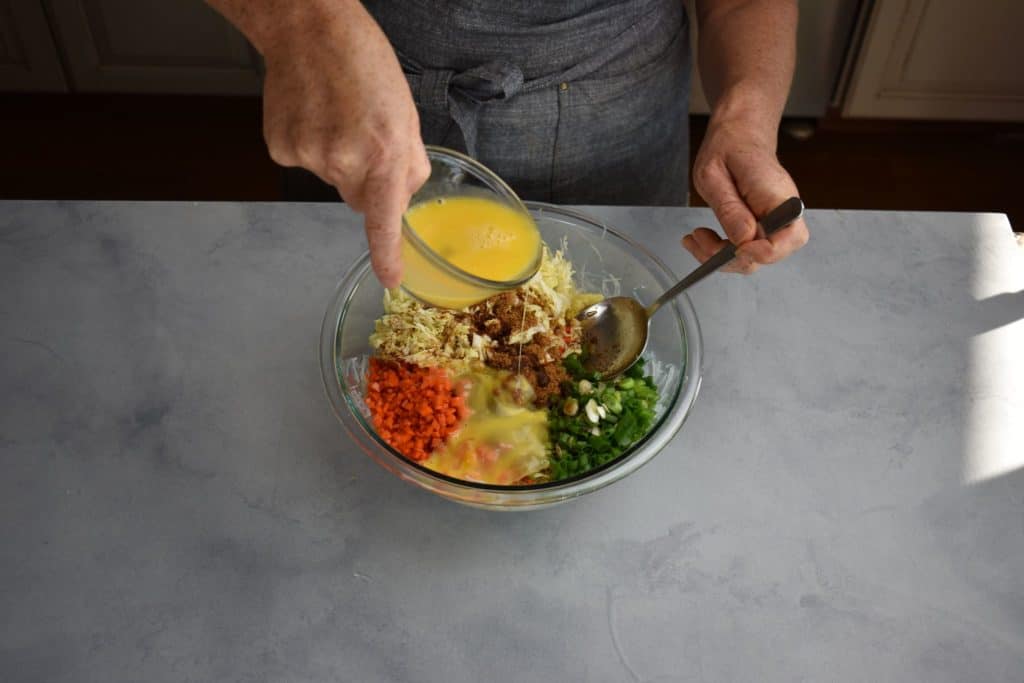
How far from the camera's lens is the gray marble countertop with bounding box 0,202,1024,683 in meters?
0.99

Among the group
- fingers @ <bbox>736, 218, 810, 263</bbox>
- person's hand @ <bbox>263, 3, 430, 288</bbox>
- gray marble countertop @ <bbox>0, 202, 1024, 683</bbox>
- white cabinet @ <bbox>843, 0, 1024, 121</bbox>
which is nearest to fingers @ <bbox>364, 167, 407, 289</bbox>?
person's hand @ <bbox>263, 3, 430, 288</bbox>

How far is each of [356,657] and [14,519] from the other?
468 millimetres

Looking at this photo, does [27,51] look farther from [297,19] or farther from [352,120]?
[352,120]

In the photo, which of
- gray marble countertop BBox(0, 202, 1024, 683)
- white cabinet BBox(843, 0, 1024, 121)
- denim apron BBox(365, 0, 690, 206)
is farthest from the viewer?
white cabinet BBox(843, 0, 1024, 121)

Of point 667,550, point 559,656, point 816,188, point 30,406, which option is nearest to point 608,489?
point 667,550

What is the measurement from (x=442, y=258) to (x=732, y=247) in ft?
1.35

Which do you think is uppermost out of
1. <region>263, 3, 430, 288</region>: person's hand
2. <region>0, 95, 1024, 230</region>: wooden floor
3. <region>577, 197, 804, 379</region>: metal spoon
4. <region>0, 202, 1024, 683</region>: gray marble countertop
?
<region>263, 3, 430, 288</region>: person's hand

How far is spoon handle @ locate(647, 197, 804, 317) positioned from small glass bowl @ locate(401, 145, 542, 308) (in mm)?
203

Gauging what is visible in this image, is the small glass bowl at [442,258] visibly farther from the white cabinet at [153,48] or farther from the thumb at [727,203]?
the white cabinet at [153,48]

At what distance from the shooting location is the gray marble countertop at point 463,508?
995 millimetres

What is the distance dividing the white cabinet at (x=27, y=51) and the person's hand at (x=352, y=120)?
7.27 feet

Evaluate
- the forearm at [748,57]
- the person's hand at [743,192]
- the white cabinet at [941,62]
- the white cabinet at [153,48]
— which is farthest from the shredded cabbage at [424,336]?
the white cabinet at [941,62]

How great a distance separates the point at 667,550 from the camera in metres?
1.08

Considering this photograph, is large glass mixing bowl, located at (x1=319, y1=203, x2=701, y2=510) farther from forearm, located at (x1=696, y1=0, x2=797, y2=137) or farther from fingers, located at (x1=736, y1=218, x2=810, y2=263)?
forearm, located at (x1=696, y1=0, x2=797, y2=137)
